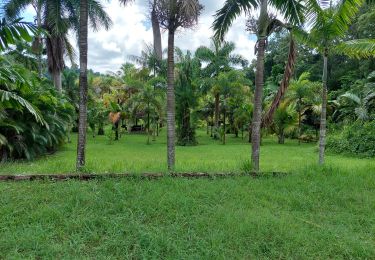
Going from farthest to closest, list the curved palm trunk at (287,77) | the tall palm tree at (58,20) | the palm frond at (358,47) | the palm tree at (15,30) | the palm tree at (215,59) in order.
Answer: the palm tree at (215,59)
the tall palm tree at (58,20)
the palm frond at (358,47)
the curved palm trunk at (287,77)
the palm tree at (15,30)

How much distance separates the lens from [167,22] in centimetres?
832

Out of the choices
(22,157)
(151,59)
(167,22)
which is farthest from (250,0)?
(151,59)

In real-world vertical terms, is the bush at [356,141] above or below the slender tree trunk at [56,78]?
below

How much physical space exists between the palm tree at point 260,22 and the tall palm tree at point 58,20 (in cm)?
530

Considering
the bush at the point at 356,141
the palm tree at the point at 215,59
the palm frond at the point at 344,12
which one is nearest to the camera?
the palm frond at the point at 344,12

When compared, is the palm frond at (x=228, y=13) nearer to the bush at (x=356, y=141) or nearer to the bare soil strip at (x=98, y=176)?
Answer: the bare soil strip at (x=98, y=176)

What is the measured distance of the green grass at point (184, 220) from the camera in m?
4.12

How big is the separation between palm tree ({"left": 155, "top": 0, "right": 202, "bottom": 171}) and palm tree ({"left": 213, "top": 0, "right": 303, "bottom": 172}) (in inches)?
43.6

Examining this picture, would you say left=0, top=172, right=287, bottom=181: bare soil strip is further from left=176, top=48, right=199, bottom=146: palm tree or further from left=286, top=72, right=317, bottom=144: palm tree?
left=286, top=72, right=317, bottom=144: palm tree

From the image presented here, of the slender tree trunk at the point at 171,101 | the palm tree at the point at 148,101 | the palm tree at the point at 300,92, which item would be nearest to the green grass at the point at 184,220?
the slender tree trunk at the point at 171,101

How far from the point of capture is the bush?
15.4 metres

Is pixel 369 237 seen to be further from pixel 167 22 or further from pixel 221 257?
pixel 167 22

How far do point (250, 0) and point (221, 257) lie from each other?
662 cm

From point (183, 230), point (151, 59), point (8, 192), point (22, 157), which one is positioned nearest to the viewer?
point (183, 230)
